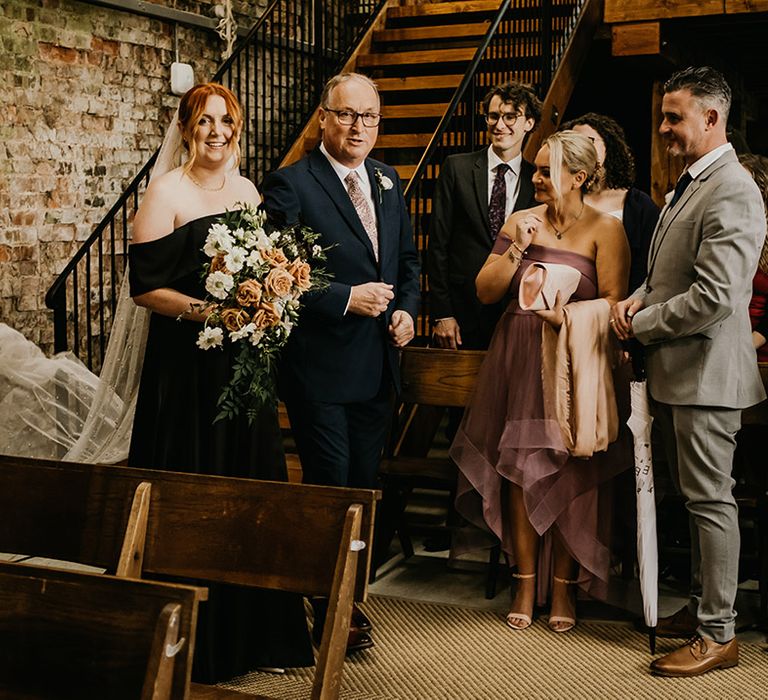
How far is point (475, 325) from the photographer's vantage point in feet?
15.6

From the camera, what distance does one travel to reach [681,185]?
11.7ft

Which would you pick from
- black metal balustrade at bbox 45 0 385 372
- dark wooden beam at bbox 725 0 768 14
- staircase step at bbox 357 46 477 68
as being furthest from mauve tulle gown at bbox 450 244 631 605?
staircase step at bbox 357 46 477 68

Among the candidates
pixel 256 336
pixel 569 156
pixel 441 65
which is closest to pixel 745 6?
→ pixel 441 65

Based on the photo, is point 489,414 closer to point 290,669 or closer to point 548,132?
point 290,669

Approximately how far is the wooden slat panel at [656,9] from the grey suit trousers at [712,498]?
4.48m

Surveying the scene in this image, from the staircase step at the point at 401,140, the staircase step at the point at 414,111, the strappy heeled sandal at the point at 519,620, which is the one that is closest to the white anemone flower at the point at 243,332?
the strappy heeled sandal at the point at 519,620

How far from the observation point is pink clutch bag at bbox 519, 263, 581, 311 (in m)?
3.77

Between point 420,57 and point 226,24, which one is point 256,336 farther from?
point 420,57

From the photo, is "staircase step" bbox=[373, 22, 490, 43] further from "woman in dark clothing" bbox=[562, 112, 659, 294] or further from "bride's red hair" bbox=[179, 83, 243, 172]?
Answer: "bride's red hair" bbox=[179, 83, 243, 172]

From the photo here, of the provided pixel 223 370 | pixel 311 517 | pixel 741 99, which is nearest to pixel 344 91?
pixel 223 370

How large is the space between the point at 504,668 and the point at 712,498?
33.0 inches

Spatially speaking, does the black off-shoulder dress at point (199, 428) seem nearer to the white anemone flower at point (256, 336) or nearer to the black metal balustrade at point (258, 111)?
the white anemone flower at point (256, 336)

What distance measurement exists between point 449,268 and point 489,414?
0.86 metres

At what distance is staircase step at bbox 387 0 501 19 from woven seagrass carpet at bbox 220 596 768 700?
6103 millimetres
